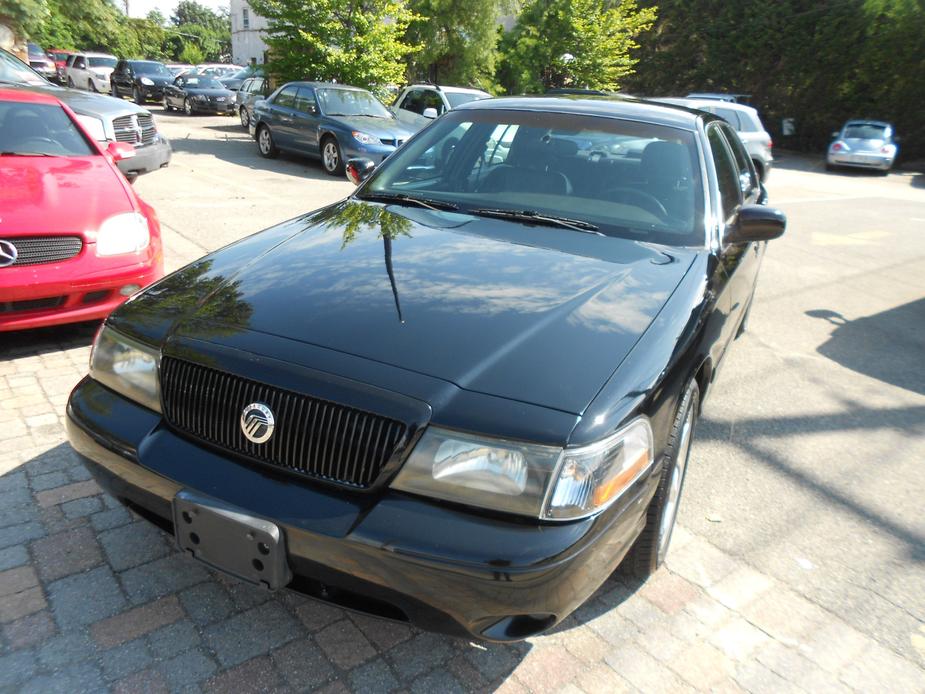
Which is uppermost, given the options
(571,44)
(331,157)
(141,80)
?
(571,44)

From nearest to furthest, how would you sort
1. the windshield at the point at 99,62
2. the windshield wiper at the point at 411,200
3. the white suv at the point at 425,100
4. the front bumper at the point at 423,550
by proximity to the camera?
the front bumper at the point at 423,550
the windshield wiper at the point at 411,200
the white suv at the point at 425,100
the windshield at the point at 99,62

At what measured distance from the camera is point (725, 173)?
381 centimetres

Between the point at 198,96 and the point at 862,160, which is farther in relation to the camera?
the point at 198,96

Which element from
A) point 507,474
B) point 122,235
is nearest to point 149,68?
point 122,235

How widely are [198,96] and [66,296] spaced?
20811 mm

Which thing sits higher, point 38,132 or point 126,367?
point 38,132

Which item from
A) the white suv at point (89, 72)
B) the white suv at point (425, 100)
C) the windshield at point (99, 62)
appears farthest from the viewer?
the windshield at point (99, 62)

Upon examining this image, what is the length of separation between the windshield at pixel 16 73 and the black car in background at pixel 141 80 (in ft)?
53.5

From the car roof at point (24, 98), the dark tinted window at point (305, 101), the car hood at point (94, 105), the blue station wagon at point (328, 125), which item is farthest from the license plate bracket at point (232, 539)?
the dark tinted window at point (305, 101)

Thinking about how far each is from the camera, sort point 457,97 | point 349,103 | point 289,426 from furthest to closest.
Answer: point 457,97, point 349,103, point 289,426

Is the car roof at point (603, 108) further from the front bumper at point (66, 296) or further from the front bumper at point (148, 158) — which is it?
the front bumper at point (148, 158)

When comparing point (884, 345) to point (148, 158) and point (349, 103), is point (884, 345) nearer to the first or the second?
point (148, 158)

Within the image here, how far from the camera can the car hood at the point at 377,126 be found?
12.1m

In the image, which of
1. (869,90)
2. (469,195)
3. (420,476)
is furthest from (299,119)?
(869,90)
